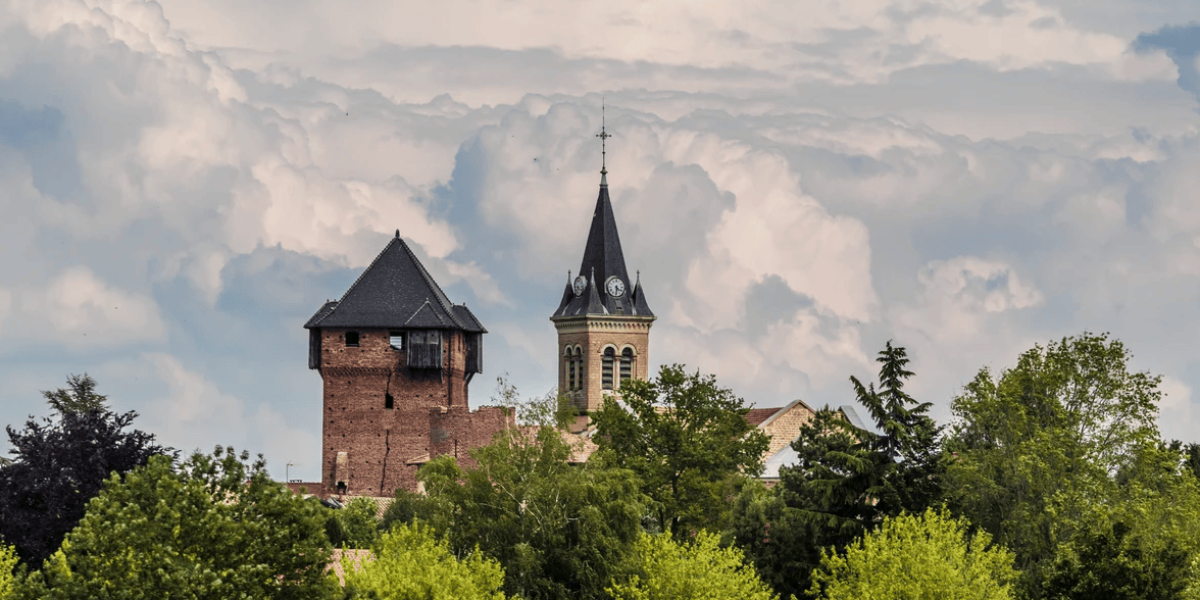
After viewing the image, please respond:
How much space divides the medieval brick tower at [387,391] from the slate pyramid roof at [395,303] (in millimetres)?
52

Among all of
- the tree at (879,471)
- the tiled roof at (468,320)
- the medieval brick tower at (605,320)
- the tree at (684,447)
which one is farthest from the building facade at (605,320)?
the tree at (879,471)

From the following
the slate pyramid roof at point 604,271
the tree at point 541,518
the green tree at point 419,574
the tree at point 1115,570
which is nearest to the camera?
the green tree at point 419,574

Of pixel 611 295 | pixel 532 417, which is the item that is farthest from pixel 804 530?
pixel 611 295

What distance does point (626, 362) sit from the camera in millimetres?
134125

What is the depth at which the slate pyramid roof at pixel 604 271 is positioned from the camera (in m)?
133

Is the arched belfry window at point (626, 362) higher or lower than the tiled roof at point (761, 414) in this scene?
higher

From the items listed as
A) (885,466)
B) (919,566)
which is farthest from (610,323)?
(919,566)

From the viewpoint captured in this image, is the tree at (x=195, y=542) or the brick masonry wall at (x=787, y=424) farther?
the brick masonry wall at (x=787, y=424)

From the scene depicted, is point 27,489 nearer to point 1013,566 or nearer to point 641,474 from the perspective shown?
point 641,474

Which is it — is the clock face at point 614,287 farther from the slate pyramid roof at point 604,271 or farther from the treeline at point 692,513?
the treeline at point 692,513

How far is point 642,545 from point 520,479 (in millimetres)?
4138

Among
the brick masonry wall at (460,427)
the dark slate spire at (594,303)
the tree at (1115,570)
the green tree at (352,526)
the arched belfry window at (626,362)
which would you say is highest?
the dark slate spire at (594,303)

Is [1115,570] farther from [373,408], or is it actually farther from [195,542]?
[373,408]

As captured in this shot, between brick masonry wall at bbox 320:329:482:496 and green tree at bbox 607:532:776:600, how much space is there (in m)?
46.9
